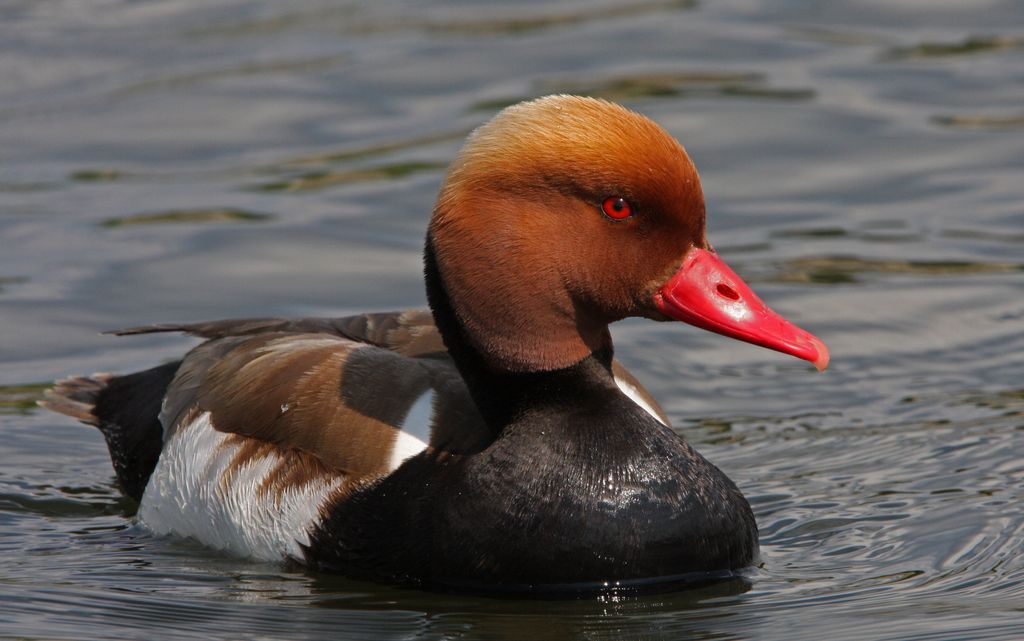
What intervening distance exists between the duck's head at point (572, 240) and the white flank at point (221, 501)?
799mm

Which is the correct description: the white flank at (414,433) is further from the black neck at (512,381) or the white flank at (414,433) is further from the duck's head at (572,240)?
the duck's head at (572,240)

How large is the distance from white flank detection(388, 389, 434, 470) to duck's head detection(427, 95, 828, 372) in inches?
13.9

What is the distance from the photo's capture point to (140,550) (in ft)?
19.6

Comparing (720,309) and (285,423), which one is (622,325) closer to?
(285,423)

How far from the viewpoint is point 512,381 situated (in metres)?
5.28

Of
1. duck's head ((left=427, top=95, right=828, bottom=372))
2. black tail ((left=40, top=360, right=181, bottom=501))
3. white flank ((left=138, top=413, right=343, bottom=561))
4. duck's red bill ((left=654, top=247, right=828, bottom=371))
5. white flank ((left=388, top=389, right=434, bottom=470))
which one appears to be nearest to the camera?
duck's head ((left=427, top=95, right=828, bottom=372))

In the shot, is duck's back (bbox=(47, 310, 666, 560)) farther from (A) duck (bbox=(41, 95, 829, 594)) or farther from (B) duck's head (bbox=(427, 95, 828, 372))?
(B) duck's head (bbox=(427, 95, 828, 372))

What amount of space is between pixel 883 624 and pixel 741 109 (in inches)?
266

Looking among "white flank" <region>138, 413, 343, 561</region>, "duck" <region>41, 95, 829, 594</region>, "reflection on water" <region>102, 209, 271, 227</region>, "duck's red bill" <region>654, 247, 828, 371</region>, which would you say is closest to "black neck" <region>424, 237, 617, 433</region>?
"duck" <region>41, 95, 829, 594</region>

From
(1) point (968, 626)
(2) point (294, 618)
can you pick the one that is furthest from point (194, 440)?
(1) point (968, 626)

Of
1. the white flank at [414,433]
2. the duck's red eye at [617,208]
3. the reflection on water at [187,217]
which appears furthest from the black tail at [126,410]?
the reflection on water at [187,217]

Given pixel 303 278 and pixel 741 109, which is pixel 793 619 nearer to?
pixel 303 278

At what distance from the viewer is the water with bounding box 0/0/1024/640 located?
5273 millimetres

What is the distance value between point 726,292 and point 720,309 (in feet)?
0.19
